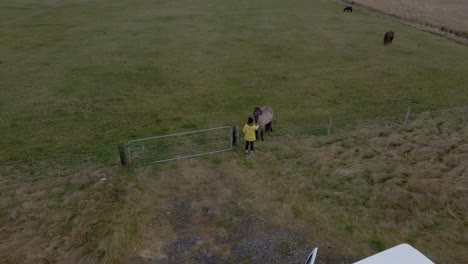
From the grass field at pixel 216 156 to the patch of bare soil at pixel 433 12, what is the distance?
5581mm

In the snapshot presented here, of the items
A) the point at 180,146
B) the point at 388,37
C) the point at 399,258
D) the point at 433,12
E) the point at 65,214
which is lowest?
the point at 65,214

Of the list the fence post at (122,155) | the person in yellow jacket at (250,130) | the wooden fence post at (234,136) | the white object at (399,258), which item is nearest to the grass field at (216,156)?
the fence post at (122,155)

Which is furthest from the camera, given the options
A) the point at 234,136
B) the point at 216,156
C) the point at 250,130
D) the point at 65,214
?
the point at 234,136

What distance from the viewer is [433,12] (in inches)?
1882

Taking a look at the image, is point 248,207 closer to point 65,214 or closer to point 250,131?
point 250,131

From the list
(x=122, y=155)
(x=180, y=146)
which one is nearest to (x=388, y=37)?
(x=180, y=146)

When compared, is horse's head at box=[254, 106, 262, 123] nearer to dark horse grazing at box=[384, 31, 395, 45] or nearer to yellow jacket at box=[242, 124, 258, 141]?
yellow jacket at box=[242, 124, 258, 141]

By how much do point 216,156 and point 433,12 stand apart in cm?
4885

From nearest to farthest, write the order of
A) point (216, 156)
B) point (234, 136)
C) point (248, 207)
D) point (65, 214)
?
point (65, 214), point (248, 207), point (216, 156), point (234, 136)

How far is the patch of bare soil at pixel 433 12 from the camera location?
37.1 metres

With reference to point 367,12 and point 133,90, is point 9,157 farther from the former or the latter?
point 367,12

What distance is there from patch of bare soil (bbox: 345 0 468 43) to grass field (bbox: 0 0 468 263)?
18.3ft

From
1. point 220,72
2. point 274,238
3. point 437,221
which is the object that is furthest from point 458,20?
point 274,238

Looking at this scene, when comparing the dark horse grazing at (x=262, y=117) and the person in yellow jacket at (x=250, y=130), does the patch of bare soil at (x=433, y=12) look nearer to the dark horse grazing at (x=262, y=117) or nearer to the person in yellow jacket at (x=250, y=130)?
the dark horse grazing at (x=262, y=117)
